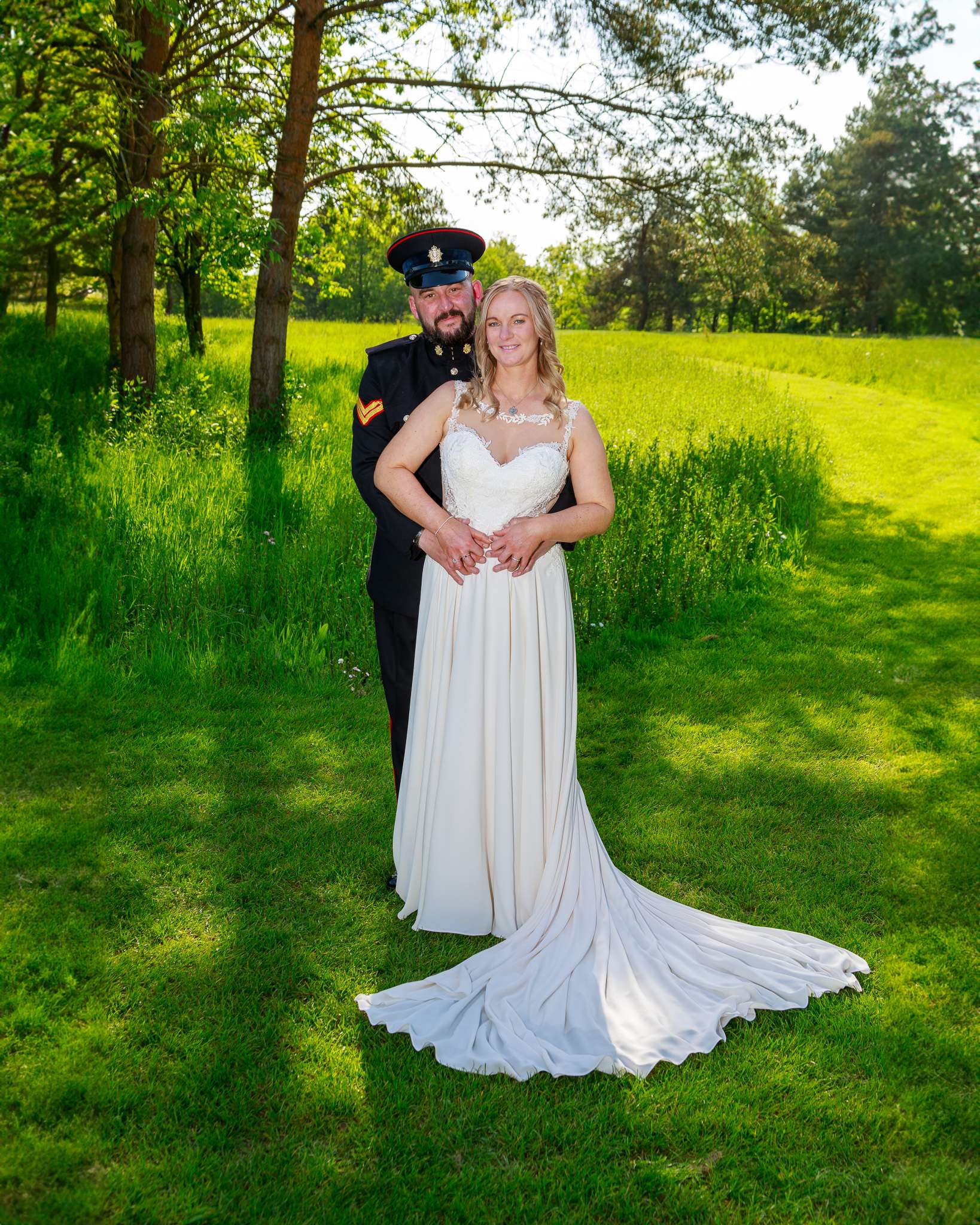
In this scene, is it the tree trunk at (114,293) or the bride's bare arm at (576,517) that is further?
the tree trunk at (114,293)

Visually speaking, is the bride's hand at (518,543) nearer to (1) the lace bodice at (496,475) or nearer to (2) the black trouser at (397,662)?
(1) the lace bodice at (496,475)

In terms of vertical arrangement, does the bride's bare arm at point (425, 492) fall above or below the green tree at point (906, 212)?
below

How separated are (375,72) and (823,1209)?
16610mm

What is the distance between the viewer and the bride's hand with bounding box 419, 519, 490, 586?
3.90 meters

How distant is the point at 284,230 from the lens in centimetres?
1221

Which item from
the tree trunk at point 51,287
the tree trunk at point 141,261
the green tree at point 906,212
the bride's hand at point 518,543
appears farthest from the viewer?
the green tree at point 906,212

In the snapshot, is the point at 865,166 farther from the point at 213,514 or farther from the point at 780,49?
the point at 213,514

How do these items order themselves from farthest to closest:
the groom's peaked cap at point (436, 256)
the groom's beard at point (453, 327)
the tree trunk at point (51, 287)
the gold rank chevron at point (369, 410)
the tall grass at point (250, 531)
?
the tree trunk at point (51, 287), the tall grass at point (250, 531), the gold rank chevron at point (369, 410), the groom's beard at point (453, 327), the groom's peaked cap at point (436, 256)

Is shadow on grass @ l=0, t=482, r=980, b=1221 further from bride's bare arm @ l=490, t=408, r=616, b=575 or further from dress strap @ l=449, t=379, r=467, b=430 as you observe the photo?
dress strap @ l=449, t=379, r=467, b=430

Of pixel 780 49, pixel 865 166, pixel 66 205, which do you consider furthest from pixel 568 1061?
pixel 865 166

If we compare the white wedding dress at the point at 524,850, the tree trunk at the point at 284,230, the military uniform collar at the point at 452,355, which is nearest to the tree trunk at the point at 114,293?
the tree trunk at the point at 284,230

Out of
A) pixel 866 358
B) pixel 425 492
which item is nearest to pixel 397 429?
pixel 425 492

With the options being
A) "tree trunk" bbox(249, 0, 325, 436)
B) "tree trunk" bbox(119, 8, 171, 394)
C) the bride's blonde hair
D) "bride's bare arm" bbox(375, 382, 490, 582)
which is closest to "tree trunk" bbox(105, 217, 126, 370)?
"tree trunk" bbox(119, 8, 171, 394)

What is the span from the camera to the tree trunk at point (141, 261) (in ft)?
44.2
